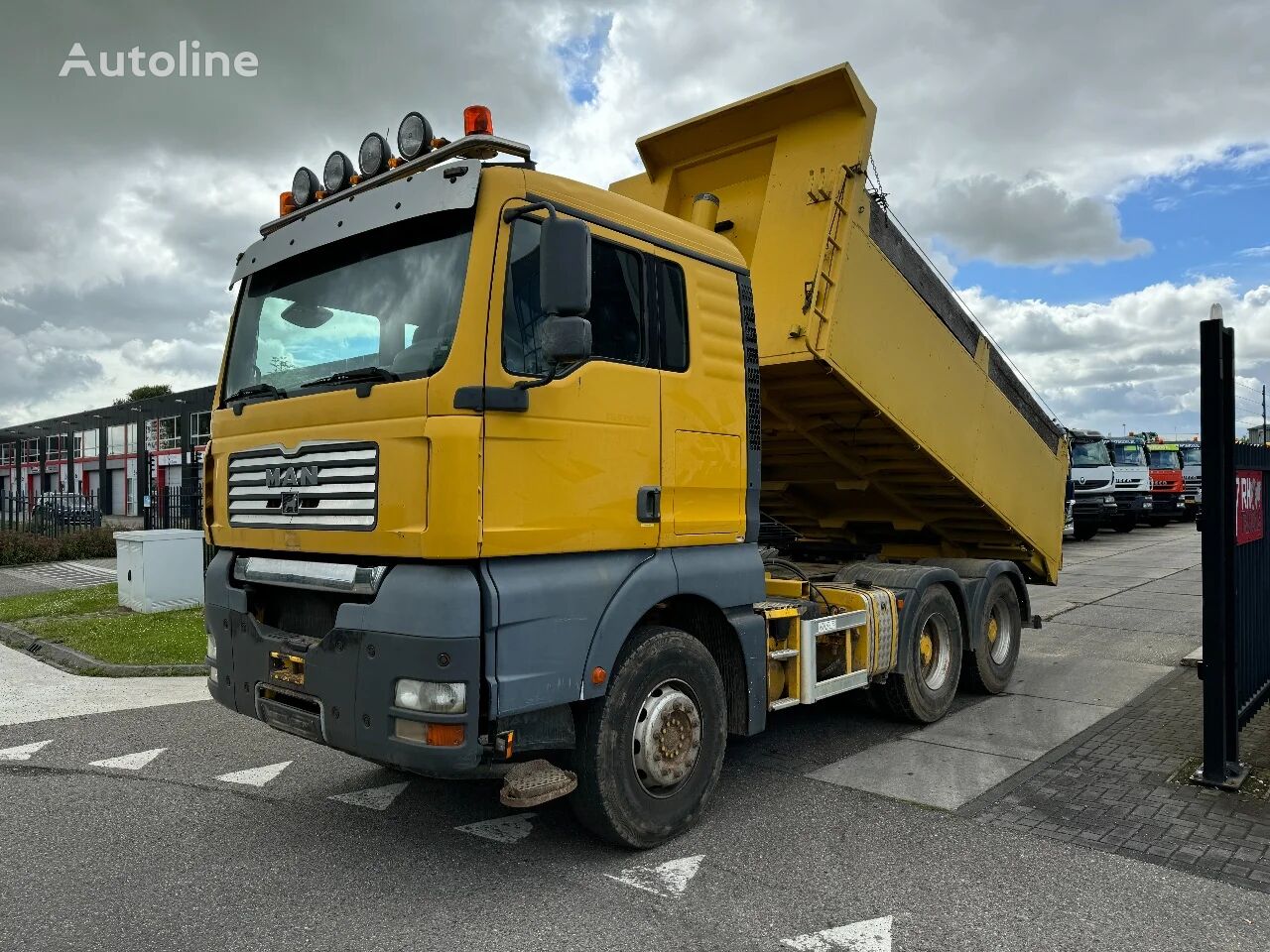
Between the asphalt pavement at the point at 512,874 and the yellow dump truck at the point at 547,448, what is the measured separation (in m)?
0.44

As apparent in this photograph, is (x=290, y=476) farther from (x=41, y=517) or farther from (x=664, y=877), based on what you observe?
(x=41, y=517)

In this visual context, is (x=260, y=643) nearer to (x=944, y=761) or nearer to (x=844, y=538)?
(x=944, y=761)

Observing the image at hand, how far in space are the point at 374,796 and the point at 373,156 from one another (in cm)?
327

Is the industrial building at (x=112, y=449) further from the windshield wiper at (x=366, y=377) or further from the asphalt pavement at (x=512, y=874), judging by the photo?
the windshield wiper at (x=366, y=377)

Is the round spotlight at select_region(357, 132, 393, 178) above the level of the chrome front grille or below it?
above

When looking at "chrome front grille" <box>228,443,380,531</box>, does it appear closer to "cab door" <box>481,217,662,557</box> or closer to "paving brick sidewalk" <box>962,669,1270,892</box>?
"cab door" <box>481,217,662,557</box>

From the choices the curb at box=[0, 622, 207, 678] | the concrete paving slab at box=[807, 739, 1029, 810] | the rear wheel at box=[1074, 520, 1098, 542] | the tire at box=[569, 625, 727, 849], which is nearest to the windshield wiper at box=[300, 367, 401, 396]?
the tire at box=[569, 625, 727, 849]

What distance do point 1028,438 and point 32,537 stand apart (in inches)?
733

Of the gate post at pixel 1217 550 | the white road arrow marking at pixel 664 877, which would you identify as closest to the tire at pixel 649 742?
the white road arrow marking at pixel 664 877

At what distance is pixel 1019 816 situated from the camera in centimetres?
456

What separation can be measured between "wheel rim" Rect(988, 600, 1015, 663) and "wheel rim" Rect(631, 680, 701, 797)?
3886 millimetres

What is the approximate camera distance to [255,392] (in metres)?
4.41

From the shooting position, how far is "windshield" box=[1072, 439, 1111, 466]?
2559 cm

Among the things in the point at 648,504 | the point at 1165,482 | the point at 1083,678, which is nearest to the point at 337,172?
the point at 648,504
